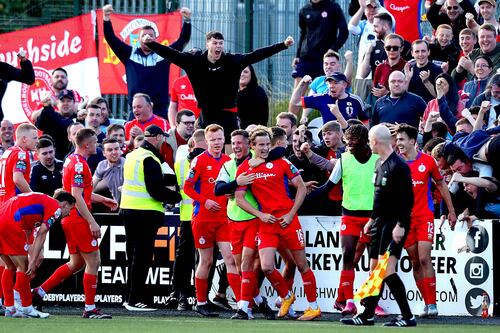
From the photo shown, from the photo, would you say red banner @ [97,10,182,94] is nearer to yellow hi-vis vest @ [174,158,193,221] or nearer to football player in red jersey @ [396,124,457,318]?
yellow hi-vis vest @ [174,158,193,221]

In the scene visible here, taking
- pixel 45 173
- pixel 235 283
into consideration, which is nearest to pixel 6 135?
pixel 45 173

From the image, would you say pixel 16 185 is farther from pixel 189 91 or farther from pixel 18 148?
pixel 189 91

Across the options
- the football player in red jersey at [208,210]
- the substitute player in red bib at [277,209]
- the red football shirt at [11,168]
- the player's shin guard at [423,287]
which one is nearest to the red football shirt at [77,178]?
the red football shirt at [11,168]

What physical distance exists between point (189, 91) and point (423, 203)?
5870 mm

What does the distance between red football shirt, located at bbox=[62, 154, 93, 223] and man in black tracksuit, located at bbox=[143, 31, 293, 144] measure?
2.53 metres

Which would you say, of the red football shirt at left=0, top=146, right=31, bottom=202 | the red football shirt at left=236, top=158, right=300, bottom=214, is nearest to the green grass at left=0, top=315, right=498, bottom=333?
the red football shirt at left=236, top=158, right=300, bottom=214

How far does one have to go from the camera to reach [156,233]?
16.5 meters

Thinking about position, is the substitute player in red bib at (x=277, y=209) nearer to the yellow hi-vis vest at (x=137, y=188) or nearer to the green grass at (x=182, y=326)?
the green grass at (x=182, y=326)

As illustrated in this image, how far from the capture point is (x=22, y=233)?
1491cm

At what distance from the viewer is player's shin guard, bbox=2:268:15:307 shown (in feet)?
48.8

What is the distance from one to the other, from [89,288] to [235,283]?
5.88ft

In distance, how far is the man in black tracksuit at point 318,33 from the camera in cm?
2083

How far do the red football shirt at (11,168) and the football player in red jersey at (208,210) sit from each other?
78.0 inches

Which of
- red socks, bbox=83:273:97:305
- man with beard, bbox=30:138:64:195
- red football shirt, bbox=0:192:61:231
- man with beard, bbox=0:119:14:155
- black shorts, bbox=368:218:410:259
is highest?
man with beard, bbox=0:119:14:155
